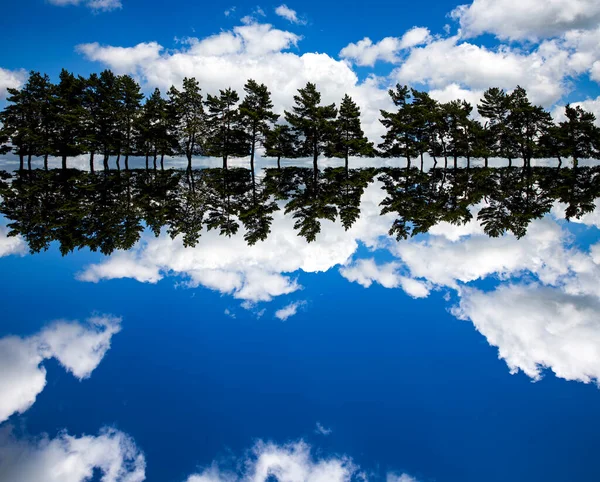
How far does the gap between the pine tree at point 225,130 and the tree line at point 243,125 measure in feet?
0.53

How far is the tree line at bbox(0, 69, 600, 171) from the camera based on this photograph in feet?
182

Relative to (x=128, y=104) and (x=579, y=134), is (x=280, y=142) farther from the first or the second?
(x=579, y=134)

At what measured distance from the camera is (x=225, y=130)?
60.5 metres

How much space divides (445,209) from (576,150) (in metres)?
67.3

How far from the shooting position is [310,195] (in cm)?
2742

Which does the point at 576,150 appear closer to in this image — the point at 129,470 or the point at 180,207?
the point at 180,207

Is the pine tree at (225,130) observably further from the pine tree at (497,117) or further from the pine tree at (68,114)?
the pine tree at (497,117)

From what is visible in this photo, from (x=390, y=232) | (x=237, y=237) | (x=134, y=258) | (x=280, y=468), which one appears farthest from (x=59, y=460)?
(x=390, y=232)

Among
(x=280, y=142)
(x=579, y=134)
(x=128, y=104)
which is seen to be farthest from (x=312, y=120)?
(x=579, y=134)

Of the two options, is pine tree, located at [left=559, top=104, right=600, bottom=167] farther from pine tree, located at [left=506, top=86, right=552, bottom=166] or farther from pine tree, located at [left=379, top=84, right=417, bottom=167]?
pine tree, located at [left=379, top=84, right=417, bottom=167]

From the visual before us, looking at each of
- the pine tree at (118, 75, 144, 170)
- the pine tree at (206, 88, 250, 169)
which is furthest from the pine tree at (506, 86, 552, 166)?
the pine tree at (118, 75, 144, 170)

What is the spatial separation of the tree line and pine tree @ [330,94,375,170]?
166mm

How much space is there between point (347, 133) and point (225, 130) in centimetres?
2055

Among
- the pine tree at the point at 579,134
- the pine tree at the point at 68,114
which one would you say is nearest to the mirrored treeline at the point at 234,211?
the pine tree at the point at 68,114
